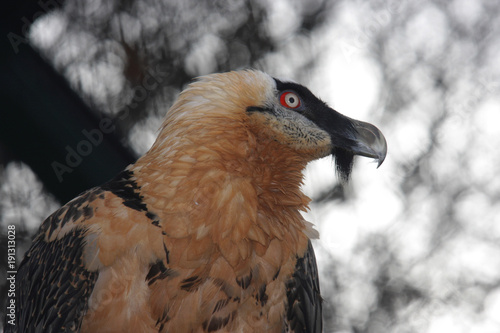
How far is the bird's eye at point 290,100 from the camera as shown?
8.56 ft

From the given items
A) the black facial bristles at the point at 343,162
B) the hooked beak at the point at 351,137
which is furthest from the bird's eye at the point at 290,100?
the black facial bristles at the point at 343,162

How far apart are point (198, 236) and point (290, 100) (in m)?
0.99

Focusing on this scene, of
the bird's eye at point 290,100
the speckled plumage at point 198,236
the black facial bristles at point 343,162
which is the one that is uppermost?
Result: the bird's eye at point 290,100

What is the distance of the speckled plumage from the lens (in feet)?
6.37

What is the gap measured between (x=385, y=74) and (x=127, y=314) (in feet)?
9.58

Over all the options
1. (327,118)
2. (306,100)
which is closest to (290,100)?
(306,100)

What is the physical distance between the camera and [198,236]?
2031 millimetres

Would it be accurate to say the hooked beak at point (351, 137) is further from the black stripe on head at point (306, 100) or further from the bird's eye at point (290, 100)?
the bird's eye at point (290, 100)

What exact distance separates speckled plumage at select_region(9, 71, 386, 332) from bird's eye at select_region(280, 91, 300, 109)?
0.23 feet

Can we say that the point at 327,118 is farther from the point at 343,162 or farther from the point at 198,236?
the point at 198,236

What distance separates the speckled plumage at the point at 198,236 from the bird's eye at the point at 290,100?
71 mm

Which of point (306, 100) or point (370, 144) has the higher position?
point (306, 100)

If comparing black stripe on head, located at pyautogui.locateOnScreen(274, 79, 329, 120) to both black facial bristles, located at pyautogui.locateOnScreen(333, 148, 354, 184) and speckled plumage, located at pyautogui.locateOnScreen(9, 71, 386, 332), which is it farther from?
black facial bristles, located at pyautogui.locateOnScreen(333, 148, 354, 184)

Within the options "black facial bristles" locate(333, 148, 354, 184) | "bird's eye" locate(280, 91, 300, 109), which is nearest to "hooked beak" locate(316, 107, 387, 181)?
"black facial bristles" locate(333, 148, 354, 184)
